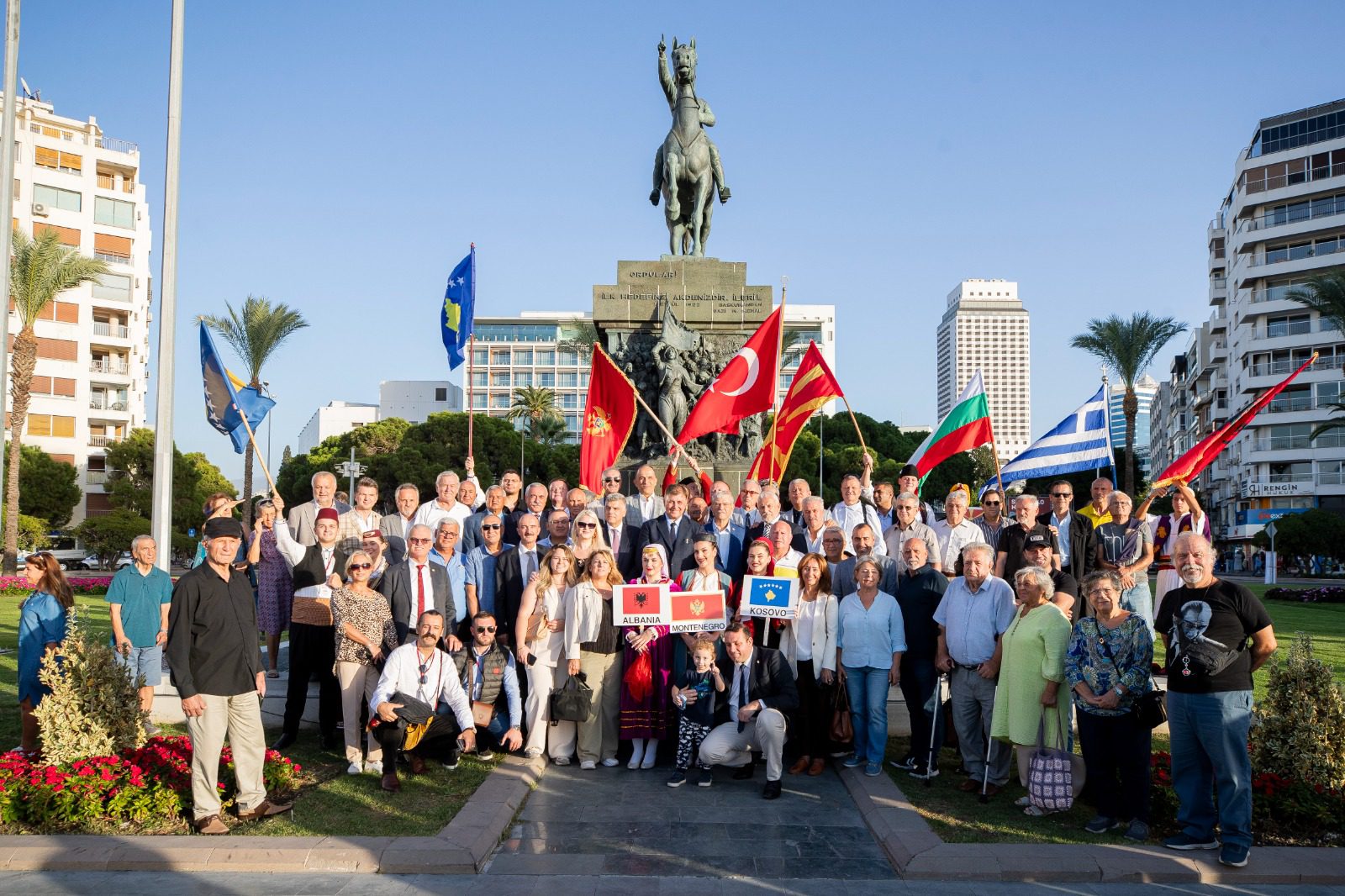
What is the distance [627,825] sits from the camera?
7.03 metres

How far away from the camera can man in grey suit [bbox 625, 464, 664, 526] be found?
10680mm

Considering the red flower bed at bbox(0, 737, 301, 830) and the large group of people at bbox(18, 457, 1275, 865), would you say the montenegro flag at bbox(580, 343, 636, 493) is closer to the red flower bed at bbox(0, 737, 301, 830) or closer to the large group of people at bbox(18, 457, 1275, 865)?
the large group of people at bbox(18, 457, 1275, 865)

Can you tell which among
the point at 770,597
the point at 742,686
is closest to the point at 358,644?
the point at 742,686

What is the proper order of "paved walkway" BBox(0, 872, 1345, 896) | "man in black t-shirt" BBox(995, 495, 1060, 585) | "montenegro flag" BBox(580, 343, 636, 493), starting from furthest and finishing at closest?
"montenegro flag" BBox(580, 343, 636, 493), "man in black t-shirt" BBox(995, 495, 1060, 585), "paved walkway" BBox(0, 872, 1345, 896)

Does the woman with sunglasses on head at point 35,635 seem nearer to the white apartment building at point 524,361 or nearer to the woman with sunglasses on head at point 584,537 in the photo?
the woman with sunglasses on head at point 584,537

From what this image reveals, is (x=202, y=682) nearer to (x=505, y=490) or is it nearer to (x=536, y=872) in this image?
(x=536, y=872)

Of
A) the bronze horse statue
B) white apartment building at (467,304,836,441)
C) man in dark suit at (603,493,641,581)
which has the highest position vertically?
white apartment building at (467,304,836,441)

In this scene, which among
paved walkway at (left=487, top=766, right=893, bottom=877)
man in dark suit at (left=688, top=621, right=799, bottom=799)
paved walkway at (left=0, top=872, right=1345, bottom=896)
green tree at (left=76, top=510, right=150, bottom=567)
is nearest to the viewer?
paved walkway at (left=0, top=872, right=1345, bottom=896)

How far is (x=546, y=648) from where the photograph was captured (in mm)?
8836

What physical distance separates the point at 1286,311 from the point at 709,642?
7481 cm

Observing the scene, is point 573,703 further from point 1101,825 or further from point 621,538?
point 1101,825

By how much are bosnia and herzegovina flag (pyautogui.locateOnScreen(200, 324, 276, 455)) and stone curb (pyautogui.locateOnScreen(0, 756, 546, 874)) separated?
4.86 metres

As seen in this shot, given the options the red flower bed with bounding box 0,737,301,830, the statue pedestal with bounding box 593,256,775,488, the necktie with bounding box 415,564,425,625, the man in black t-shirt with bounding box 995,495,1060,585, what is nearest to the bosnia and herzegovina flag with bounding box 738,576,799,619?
the man in black t-shirt with bounding box 995,495,1060,585

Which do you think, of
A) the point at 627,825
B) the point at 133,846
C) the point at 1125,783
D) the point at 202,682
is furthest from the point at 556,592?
the point at 1125,783
